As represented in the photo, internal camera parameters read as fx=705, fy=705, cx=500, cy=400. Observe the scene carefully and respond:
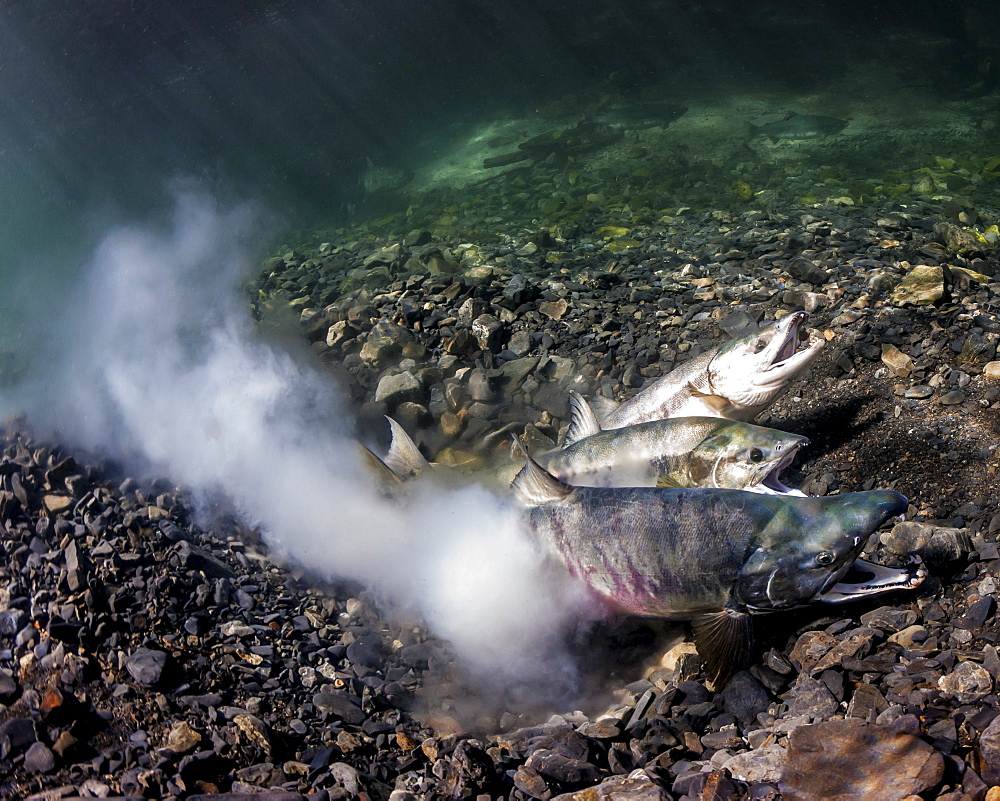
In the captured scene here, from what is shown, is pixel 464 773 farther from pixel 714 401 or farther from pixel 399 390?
pixel 399 390

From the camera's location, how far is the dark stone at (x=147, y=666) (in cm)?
289

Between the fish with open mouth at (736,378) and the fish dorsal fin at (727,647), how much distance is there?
1.63 m

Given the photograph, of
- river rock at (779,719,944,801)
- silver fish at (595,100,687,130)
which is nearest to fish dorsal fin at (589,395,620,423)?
river rock at (779,719,944,801)

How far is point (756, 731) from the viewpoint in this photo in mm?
2502

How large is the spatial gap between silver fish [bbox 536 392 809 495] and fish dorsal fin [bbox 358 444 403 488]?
0.87 meters

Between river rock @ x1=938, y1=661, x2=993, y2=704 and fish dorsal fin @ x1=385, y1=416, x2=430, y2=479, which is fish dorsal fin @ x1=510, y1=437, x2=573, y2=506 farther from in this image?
river rock @ x1=938, y1=661, x2=993, y2=704

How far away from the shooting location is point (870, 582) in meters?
2.76

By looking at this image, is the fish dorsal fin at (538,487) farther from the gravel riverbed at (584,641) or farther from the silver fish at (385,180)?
the silver fish at (385,180)

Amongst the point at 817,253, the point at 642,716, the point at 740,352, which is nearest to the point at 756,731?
the point at 642,716

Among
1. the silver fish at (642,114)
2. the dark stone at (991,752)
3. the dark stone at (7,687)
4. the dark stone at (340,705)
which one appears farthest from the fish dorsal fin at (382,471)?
the silver fish at (642,114)

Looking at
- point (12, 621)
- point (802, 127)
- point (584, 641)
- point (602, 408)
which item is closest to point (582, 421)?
point (602, 408)

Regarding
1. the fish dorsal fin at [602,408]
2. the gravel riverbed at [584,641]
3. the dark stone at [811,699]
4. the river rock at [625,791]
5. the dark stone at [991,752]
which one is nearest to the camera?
the dark stone at [991,752]

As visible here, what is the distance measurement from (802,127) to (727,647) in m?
16.1

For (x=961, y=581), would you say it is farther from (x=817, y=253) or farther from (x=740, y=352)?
(x=817, y=253)
